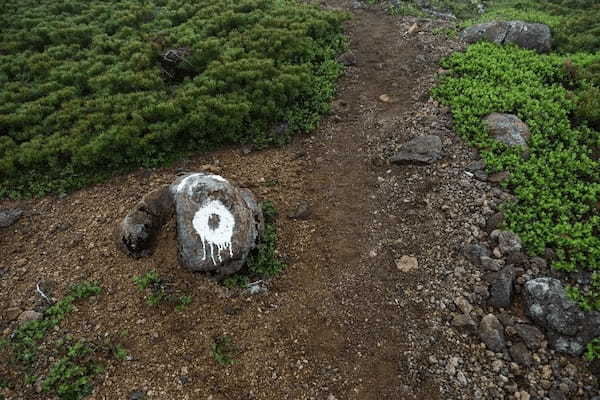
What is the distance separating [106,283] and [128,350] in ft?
5.65

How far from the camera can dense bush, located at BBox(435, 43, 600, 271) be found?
8.05m

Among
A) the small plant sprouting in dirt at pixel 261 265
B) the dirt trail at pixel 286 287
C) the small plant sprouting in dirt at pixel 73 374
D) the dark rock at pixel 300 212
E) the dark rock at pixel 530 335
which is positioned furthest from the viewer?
the dark rock at pixel 300 212

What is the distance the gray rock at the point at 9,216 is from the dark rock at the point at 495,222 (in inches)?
448

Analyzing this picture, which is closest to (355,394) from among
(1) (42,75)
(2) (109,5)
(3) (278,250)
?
(3) (278,250)

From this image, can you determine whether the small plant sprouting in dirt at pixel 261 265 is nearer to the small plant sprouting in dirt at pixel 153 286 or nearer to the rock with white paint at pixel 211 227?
the rock with white paint at pixel 211 227

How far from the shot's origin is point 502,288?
744cm

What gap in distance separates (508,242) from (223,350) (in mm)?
6165

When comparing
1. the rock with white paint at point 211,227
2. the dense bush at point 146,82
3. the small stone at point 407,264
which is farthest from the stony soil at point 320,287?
the dense bush at point 146,82

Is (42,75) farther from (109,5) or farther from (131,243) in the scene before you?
(131,243)

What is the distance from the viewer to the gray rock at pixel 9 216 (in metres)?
9.59

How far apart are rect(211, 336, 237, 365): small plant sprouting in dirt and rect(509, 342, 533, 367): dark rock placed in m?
4.89

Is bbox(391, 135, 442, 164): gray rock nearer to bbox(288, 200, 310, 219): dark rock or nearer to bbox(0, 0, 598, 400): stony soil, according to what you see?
bbox(0, 0, 598, 400): stony soil

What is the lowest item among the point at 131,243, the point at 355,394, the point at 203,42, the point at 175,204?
the point at 355,394

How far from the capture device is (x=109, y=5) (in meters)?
17.0
